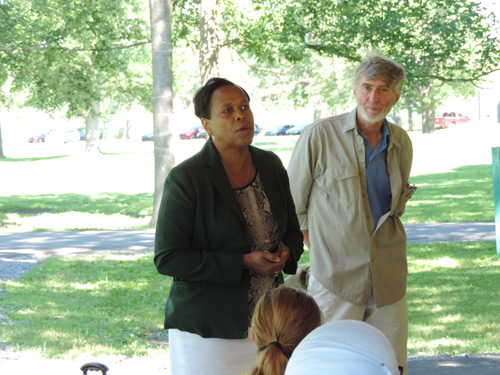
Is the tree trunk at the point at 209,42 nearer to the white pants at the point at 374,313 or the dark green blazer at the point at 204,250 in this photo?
the white pants at the point at 374,313

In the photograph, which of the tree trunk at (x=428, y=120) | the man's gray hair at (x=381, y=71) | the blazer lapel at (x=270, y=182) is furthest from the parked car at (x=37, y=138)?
the blazer lapel at (x=270, y=182)

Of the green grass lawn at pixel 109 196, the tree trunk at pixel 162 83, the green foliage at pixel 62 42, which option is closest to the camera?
the tree trunk at pixel 162 83

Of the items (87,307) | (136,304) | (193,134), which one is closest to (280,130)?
(193,134)

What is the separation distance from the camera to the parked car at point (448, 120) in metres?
81.4

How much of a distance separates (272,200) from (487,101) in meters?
88.3

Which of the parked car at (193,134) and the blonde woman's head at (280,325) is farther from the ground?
the parked car at (193,134)

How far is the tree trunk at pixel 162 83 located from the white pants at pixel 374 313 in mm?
13708

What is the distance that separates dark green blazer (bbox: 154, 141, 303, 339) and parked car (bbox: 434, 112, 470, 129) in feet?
260

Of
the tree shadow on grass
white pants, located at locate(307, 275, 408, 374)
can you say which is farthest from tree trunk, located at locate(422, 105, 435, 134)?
white pants, located at locate(307, 275, 408, 374)

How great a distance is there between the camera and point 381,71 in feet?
14.1

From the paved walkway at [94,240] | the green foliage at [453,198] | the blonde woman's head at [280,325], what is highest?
the blonde woman's head at [280,325]

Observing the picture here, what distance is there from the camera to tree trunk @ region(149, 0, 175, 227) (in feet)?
57.9

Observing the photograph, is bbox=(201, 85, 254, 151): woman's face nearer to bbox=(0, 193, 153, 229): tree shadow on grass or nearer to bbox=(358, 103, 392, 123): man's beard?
bbox=(358, 103, 392, 123): man's beard

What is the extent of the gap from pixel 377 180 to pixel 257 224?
3.28 ft
